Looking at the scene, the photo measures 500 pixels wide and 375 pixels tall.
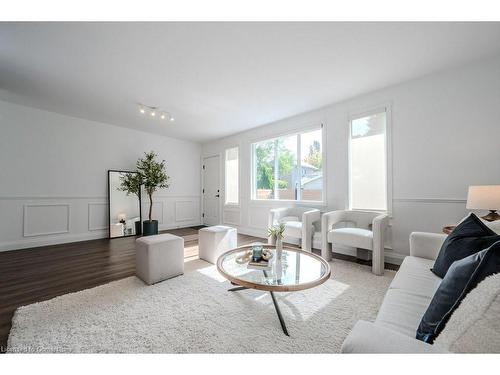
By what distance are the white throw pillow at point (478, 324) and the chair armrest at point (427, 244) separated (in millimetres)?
1440

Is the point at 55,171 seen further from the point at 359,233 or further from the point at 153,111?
the point at 359,233

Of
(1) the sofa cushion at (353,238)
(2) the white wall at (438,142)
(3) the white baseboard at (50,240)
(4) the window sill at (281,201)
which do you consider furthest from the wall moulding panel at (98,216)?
(2) the white wall at (438,142)

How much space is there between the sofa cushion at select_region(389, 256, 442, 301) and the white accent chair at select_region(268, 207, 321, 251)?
1404mm

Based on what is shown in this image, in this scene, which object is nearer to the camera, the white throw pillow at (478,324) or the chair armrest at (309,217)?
the white throw pillow at (478,324)

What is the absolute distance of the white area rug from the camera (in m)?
1.34

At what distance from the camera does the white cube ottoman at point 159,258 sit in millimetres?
2205

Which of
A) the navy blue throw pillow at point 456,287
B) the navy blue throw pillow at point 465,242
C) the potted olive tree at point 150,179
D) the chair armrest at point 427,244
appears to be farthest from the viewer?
the potted olive tree at point 150,179

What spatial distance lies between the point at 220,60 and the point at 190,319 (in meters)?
2.52

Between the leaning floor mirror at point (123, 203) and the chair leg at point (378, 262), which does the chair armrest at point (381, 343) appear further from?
the leaning floor mirror at point (123, 203)

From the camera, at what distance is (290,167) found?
13.9 ft

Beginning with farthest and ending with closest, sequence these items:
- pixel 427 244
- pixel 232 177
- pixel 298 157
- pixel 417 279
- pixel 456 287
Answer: pixel 232 177, pixel 298 157, pixel 427 244, pixel 417 279, pixel 456 287

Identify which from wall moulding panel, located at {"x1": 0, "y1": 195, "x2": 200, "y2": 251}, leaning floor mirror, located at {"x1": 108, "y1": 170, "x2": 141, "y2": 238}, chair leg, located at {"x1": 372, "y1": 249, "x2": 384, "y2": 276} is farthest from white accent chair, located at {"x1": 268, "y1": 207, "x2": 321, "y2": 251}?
wall moulding panel, located at {"x1": 0, "y1": 195, "x2": 200, "y2": 251}

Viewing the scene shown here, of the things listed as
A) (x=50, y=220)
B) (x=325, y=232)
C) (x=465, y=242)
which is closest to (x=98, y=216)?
(x=50, y=220)
